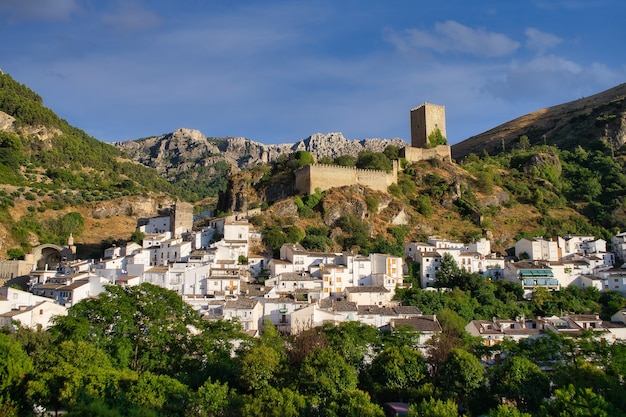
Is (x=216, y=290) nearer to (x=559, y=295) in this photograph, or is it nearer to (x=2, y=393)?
(x=2, y=393)

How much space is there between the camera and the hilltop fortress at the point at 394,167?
59.9m

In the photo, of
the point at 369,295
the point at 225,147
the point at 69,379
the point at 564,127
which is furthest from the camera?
the point at 225,147

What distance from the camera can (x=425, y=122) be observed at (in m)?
75.9

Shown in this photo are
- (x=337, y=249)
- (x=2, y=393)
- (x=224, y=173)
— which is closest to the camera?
(x=2, y=393)

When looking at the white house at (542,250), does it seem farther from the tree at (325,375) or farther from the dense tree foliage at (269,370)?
the tree at (325,375)

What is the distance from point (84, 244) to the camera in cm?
5900

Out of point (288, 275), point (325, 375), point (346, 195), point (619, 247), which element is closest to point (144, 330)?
point (325, 375)

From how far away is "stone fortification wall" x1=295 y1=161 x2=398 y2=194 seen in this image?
195 ft

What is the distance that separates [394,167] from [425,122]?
13.0 meters

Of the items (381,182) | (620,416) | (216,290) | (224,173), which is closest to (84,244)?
(216,290)

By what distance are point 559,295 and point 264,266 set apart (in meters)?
22.1

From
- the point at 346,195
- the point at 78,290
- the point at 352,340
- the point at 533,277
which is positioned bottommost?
the point at 352,340

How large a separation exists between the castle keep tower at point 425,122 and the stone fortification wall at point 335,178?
47.5ft

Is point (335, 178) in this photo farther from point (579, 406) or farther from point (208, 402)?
point (579, 406)
